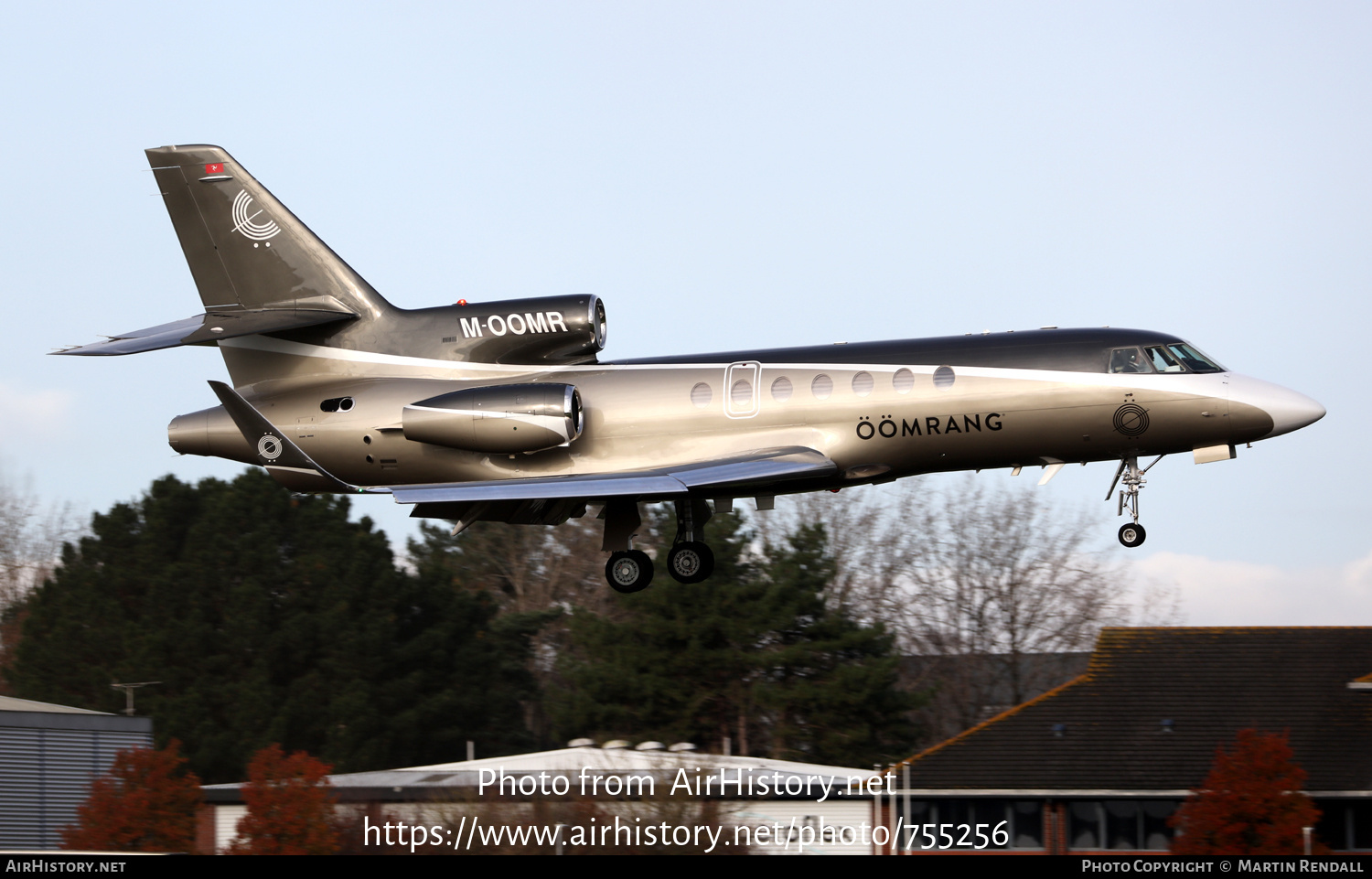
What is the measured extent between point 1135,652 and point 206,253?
22.6 meters

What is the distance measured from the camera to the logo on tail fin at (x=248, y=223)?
28.9m

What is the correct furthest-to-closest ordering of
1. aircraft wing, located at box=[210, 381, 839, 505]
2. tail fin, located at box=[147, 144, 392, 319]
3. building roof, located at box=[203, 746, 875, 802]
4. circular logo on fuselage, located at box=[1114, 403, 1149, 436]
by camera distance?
building roof, located at box=[203, 746, 875, 802] → tail fin, located at box=[147, 144, 392, 319] → circular logo on fuselage, located at box=[1114, 403, 1149, 436] → aircraft wing, located at box=[210, 381, 839, 505]

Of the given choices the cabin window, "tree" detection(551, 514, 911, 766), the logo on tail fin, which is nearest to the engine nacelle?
the cabin window

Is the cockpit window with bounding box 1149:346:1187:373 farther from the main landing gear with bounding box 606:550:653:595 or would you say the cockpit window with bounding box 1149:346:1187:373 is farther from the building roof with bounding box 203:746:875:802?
the building roof with bounding box 203:746:875:802

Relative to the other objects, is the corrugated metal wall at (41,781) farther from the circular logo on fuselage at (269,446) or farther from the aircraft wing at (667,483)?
the aircraft wing at (667,483)

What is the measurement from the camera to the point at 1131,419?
24688 mm

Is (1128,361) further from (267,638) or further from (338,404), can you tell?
(267,638)

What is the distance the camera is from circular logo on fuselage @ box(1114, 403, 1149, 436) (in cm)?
2466

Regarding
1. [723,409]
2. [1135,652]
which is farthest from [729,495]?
[1135,652]

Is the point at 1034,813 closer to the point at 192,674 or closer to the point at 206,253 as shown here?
the point at 206,253

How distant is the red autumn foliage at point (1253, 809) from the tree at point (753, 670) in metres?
20.4

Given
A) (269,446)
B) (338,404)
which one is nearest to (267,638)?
(338,404)

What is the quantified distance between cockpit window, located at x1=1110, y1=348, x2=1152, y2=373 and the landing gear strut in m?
6.92

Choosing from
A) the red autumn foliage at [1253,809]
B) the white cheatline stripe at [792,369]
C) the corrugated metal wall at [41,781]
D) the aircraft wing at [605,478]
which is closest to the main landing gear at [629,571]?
the aircraft wing at [605,478]
